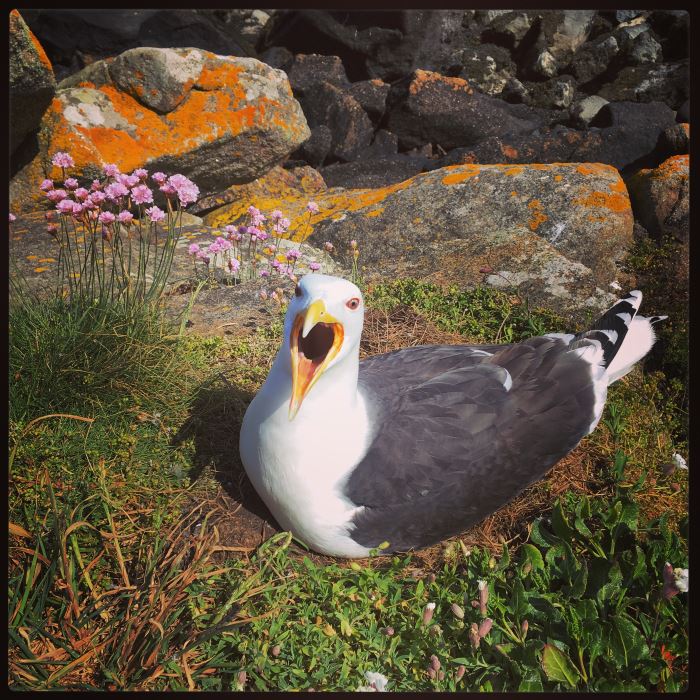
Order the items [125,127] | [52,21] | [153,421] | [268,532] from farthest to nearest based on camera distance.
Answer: [125,127] → [52,21] → [153,421] → [268,532]

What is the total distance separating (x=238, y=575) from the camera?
1994 mm

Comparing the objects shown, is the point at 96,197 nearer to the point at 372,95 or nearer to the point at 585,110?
the point at 372,95

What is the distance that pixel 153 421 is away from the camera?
236cm

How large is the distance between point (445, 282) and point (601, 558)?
1323mm

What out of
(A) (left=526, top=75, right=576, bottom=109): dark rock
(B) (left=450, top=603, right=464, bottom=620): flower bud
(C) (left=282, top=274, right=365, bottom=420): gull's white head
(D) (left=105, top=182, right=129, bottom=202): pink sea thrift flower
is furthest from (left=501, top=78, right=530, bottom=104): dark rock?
(B) (left=450, top=603, right=464, bottom=620): flower bud

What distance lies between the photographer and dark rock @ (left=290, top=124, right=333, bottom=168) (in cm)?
379

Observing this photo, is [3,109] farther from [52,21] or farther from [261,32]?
[261,32]

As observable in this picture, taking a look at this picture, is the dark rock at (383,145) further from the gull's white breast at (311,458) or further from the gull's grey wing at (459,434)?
the gull's white breast at (311,458)

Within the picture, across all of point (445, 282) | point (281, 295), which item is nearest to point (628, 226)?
point (445, 282)

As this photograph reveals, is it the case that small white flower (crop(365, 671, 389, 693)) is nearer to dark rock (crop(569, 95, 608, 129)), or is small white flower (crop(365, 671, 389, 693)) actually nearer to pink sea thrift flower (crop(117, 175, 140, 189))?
pink sea thrift flower (crop(117, 175, 140, 189))

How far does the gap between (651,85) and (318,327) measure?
5.26 ft

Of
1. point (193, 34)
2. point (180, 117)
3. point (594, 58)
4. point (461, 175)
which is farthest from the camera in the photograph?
→ point (180, 117)

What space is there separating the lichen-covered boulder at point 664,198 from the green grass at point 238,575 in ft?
2.43

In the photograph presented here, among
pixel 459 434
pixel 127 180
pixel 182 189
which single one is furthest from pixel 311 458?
pixel 127 180
